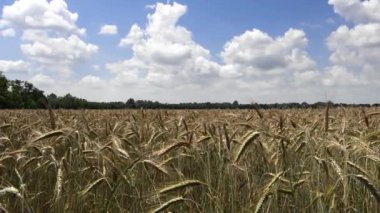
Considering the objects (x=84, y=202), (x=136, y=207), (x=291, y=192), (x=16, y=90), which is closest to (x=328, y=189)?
(x=291, y=192)

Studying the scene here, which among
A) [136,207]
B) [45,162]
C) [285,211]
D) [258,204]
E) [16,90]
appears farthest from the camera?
[16,90]

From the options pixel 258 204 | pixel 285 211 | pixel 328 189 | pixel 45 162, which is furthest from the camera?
pixel 45 162

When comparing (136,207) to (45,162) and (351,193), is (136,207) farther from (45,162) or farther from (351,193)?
(351,193)

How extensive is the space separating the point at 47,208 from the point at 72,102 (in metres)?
63.1

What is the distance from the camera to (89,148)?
5082mm

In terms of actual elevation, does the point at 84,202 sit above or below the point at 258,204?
below

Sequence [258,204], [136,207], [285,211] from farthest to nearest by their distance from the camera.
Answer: [136,207]
[285,211]
[258,204]

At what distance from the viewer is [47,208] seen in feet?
16.9

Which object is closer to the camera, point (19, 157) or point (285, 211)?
point (285, 211)

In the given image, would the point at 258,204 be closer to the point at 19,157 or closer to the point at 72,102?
the point at 19,157

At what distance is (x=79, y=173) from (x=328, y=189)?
2229 mm

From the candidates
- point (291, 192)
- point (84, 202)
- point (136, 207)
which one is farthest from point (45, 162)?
point (291, 192)

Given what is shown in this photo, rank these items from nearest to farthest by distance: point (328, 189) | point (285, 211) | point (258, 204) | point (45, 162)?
point (258, 204) → point (328, 189) → point (285, 211) → point (45, 162)

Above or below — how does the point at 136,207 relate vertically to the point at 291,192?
below
